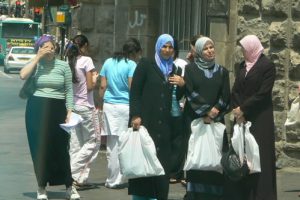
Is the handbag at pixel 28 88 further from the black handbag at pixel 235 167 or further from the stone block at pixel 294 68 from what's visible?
the stone block at pixel 294 68

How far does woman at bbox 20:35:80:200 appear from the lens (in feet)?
34.7

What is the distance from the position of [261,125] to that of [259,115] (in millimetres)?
93

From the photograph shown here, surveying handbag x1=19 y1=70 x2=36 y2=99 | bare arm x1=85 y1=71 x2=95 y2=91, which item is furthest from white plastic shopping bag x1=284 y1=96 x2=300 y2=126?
handbag x1=19 y1=70 x2=36 y2=99

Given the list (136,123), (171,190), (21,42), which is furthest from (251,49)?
(21,42)

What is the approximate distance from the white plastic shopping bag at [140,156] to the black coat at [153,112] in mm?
130

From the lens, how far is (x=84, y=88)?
11.7m

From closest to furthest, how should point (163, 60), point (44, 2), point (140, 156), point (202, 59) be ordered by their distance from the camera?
point (140, 156), point (202, 59), point (163, 60), point (44, 2)

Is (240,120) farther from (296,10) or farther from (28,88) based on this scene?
(296,10)

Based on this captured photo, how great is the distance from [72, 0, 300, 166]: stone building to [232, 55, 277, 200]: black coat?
3.09 m

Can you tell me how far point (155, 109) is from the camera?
9.38 metres

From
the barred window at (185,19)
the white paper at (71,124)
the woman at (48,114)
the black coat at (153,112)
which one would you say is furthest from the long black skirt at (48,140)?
the barred window at (185,19)

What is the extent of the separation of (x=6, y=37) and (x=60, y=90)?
173 ft

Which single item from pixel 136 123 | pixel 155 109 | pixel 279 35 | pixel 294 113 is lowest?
pixel 294 113

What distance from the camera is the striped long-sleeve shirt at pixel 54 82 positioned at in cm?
1055
